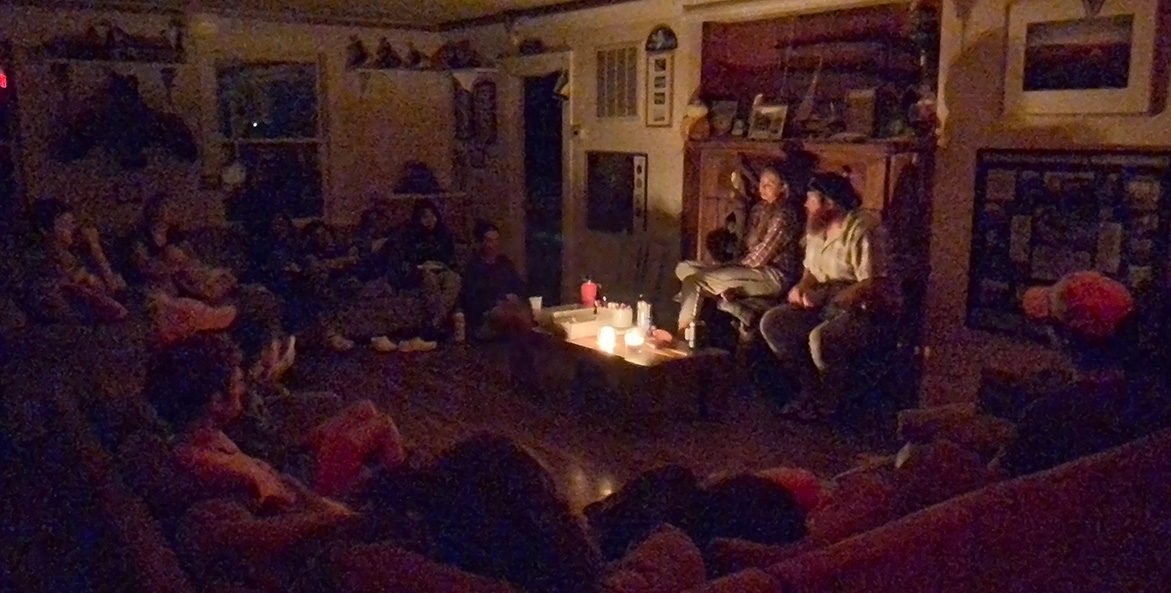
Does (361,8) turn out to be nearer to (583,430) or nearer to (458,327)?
(458,327)

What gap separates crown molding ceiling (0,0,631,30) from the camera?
6.85m

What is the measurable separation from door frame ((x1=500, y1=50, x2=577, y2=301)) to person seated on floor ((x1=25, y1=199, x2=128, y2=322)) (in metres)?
3.06

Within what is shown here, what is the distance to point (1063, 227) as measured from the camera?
444 cm

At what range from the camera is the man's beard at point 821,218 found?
527 cm

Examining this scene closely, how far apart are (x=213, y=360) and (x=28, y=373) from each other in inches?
77.3

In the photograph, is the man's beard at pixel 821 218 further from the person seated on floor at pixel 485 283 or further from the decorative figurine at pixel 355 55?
the decorative figurine at pixel 355 55

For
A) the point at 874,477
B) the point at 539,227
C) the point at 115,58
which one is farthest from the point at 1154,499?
the point at 115,58

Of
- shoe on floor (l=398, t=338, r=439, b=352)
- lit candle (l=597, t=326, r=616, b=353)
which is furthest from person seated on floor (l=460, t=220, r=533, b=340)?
lit candle (l=597, t=326, r=616, b=353)

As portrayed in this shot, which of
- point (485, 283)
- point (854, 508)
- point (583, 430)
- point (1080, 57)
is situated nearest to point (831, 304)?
point (583, 430)

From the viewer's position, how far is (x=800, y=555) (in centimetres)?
187

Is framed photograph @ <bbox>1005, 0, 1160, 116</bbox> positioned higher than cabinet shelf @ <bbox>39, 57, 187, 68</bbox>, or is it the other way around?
cabinet shelf @ <bbox>39, 57, 187, 68</bbox>

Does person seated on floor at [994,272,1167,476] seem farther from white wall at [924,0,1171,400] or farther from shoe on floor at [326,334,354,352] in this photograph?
shoe on floor at [326,334,354,352]

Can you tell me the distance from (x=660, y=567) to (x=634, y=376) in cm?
303

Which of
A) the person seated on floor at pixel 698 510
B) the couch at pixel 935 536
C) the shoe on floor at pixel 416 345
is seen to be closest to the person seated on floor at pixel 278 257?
the shoe on floor at pixel 416 345
